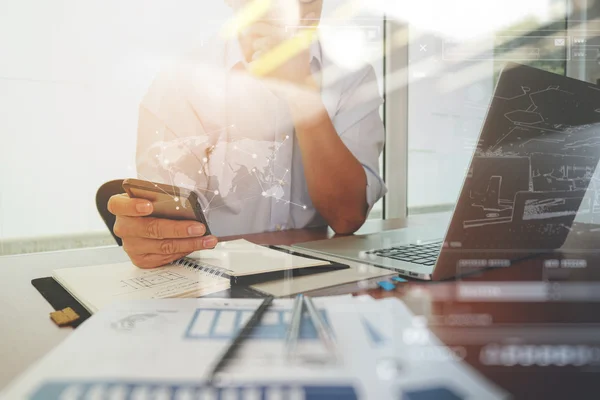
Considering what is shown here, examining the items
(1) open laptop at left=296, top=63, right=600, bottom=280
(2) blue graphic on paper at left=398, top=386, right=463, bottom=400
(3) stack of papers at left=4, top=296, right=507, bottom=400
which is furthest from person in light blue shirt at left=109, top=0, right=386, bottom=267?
(2) blue graphic on paper at left=398, top=386, right=463, bottom=400

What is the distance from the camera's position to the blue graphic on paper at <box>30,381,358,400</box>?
Answer: 0.57ft

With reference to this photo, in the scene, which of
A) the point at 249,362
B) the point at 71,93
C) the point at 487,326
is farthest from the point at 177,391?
the point at 71,93

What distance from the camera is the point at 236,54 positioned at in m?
0.84

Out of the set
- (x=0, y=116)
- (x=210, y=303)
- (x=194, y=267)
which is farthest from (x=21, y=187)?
(x=210, y=303)

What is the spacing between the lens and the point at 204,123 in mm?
871

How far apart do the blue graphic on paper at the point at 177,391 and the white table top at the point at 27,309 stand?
0.04 metres

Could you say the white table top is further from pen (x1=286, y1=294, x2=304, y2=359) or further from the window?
the window

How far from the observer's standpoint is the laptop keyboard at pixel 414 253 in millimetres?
457

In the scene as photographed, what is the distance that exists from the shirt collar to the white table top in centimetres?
49

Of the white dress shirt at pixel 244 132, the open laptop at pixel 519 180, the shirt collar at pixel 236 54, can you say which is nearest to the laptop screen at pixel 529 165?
the open laptop at pixel 519 180

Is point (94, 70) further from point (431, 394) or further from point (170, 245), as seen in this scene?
point (431, 394)

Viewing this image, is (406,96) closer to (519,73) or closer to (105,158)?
(105,158)

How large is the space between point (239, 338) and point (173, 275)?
7.8 inches

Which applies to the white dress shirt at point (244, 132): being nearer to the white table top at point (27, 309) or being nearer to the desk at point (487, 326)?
the white table top at point (27, 309)
